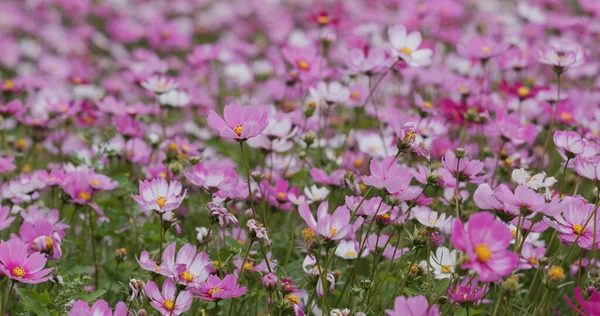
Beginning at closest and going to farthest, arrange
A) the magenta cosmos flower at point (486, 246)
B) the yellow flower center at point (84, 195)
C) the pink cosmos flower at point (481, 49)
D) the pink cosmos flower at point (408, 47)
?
the magenta cosmos flower at point (486, 246), the yellow flower center at point (84, 195), the pink cosmos flower at point (408, 47), the pink cosmos flower at point (481, 49)

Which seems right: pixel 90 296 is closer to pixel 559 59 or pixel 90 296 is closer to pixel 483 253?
pixel 483 253

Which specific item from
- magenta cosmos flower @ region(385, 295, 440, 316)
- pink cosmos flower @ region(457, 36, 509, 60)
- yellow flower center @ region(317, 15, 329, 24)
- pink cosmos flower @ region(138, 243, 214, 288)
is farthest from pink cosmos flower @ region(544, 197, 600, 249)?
yellow flower center @ region(317, 15, 329, 24)

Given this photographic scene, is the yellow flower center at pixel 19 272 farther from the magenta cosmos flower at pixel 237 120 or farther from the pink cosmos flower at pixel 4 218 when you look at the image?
the magenta cosmos flower at pixel 237 120

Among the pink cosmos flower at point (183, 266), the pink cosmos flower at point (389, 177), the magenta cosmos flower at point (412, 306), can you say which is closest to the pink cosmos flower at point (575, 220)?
the pink cosmos flower at point (389, 177)

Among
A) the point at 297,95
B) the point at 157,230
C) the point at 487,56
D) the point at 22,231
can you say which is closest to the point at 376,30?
the point at 297,95

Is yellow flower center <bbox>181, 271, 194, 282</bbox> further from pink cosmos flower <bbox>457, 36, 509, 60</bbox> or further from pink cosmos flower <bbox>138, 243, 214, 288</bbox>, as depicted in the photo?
pink cosmos flower <bbox>457, 36, 509, 60</bbox>

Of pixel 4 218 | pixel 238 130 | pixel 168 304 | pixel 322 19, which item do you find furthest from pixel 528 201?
pixel 322 19
